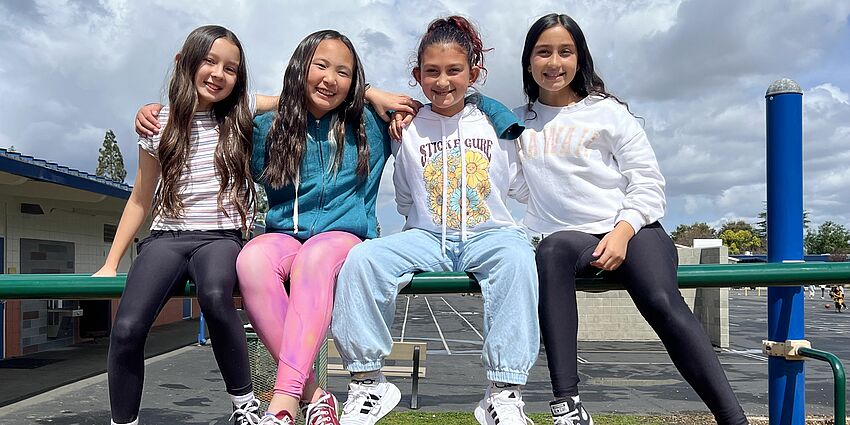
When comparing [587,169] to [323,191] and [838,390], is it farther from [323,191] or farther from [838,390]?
[838,390]

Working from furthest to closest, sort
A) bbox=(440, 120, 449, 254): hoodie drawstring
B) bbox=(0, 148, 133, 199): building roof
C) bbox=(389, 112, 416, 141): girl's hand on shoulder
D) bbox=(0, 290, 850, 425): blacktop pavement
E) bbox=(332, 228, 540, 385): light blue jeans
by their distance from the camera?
1. bbox=(0, 148, 133, 199): building roof
2. bbox=(0, 290, 850, 425): blacktop pavement
3. bbox=(389, 112, 416, 141): girl's hand on shoulder
4. bbox=(440, 120, 449, 254): hoodie drawstring
5. bbox=(332, 228, 540, 385): light blue jeans

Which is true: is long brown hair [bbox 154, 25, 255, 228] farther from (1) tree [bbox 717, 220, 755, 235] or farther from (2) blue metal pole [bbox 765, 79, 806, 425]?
(1) tree [bbox 717, 220, 755, 235]

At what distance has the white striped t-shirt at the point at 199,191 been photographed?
227 centimetres

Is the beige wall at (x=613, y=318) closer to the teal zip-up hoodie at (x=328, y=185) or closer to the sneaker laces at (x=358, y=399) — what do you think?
the teal zip-up hoodie at (x=328, y=185)

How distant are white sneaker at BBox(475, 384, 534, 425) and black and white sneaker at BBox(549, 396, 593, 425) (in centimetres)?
8

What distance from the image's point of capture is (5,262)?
36.7ft

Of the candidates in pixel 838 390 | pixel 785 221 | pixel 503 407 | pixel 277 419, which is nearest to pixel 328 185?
pixel 277 419

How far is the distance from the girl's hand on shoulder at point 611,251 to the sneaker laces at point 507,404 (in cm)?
43

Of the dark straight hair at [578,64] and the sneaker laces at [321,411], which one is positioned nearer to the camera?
the sneaker laces at [321,411]

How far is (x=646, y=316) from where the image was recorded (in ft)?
6.76

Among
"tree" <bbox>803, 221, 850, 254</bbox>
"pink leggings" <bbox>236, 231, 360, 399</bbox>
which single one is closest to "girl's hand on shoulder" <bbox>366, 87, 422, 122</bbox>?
"pink leggings" <bbox>236, 231, 360, 399</bbox>

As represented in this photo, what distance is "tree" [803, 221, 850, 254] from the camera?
75.4 meters

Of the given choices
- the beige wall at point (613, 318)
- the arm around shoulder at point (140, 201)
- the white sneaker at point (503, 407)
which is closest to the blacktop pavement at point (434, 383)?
the beige wall at point (613, 318)

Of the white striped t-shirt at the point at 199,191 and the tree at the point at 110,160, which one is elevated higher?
the tree at the point at 110,160
